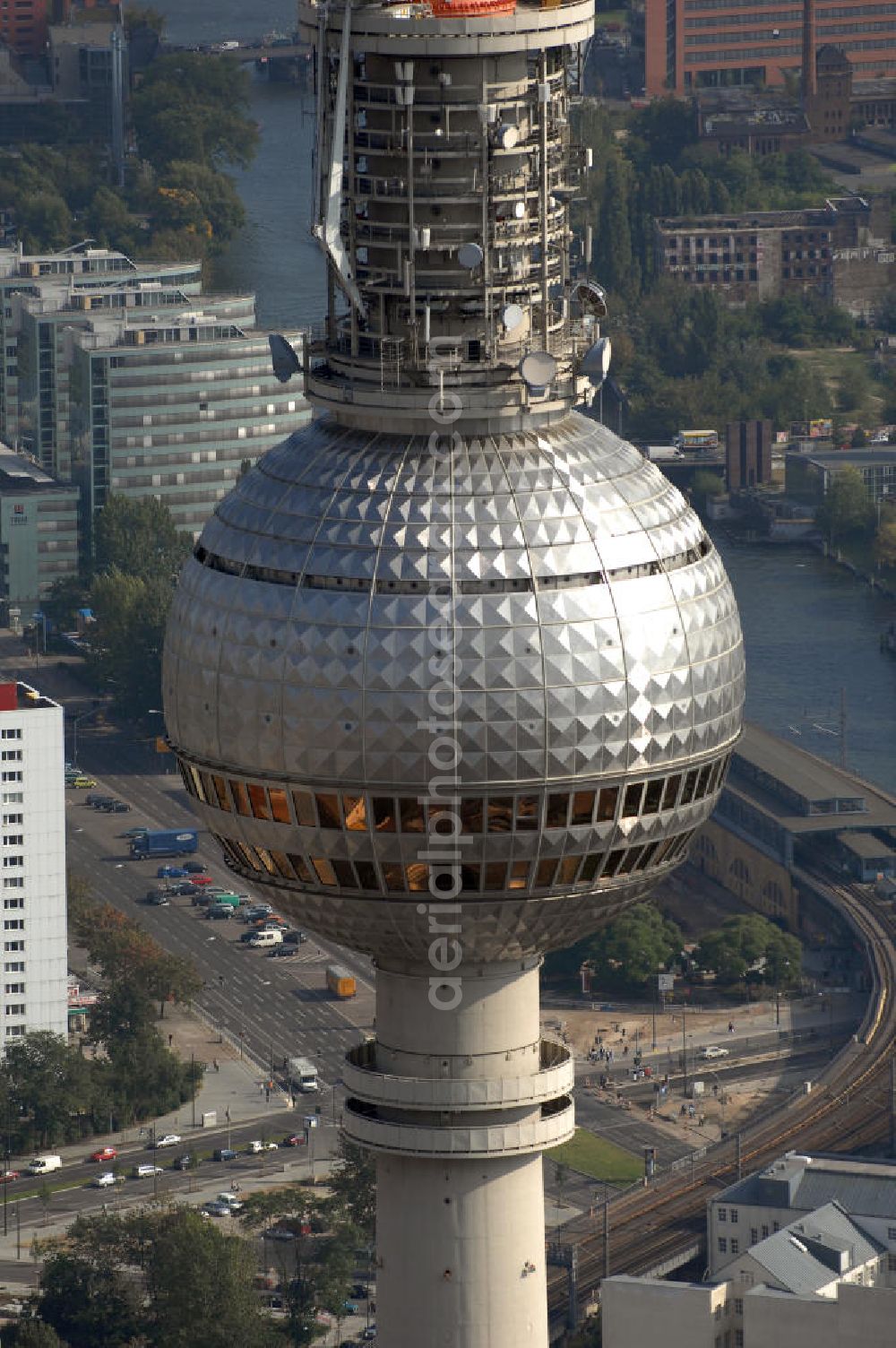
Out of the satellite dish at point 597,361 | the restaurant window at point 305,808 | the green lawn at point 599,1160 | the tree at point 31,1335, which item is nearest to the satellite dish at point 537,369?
the satellite dish at point 597,361

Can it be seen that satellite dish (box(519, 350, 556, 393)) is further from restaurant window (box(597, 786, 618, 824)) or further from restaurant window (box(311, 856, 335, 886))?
restaurant window (box(311, 856, 335, 886))

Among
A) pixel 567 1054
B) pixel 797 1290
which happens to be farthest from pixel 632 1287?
pixel 567 1054

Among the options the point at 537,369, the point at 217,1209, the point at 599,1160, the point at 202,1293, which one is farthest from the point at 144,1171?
the point at 537,369

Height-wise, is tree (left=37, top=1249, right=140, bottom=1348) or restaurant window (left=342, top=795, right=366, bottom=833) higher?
restaurant window (left=342, top=795, right=366, bottom=833)

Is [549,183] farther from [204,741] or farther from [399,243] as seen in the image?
[204,741]

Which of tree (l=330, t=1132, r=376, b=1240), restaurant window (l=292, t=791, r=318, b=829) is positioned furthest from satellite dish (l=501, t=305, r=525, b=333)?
tree (l=330, t=1132, r=376, b=1240)

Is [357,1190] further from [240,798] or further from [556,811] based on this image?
[556,811]

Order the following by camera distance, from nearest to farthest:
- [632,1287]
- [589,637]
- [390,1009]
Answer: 1. [589,637]
2. [390,1009]
3. [632,1287]
